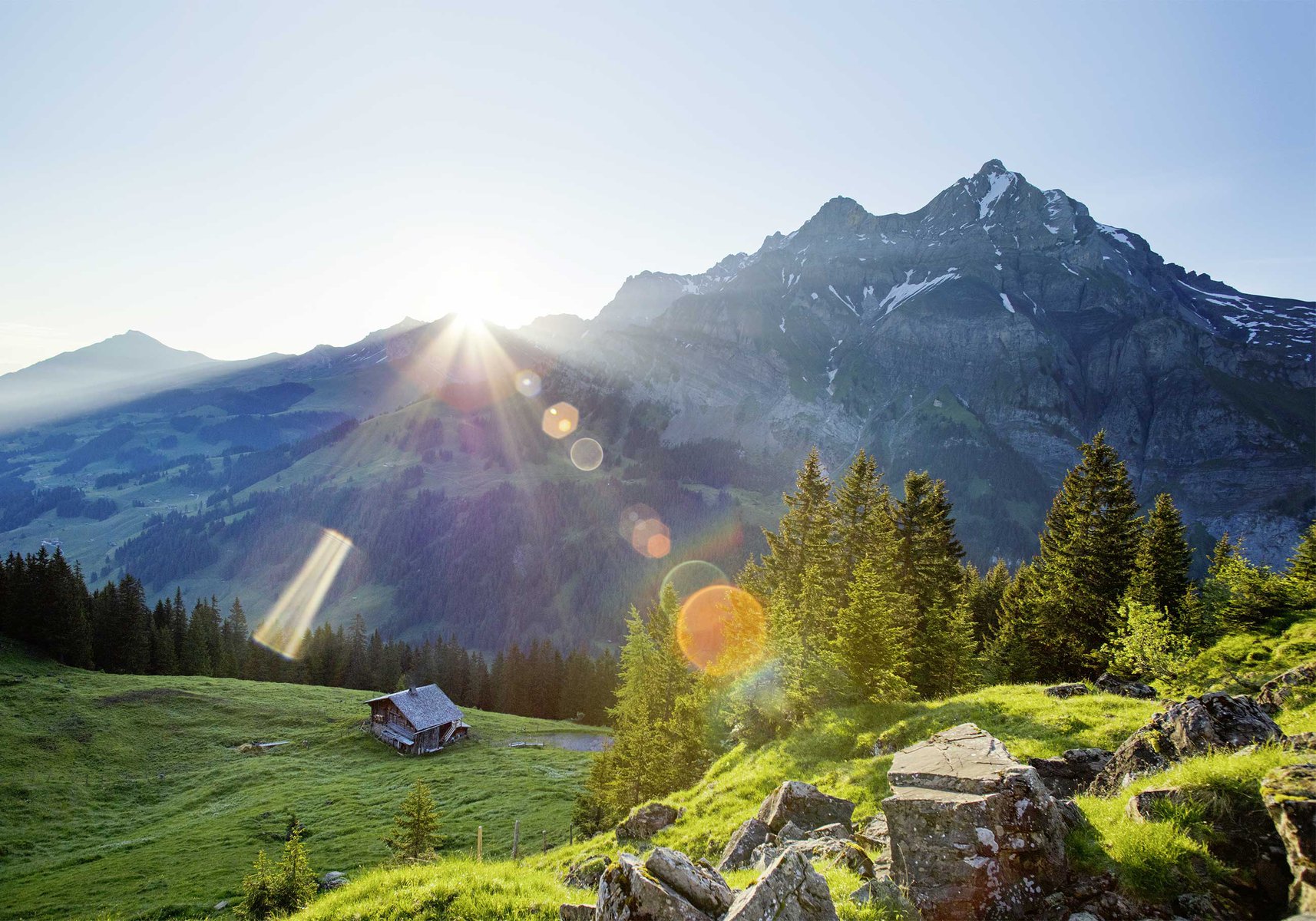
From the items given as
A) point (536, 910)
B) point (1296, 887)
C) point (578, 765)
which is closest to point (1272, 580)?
point (1296, 887)

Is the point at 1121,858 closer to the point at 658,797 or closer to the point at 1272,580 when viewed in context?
the point at 658,797

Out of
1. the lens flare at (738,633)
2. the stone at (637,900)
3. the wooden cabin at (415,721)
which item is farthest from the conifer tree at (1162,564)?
the wooden cabin at (415,721)

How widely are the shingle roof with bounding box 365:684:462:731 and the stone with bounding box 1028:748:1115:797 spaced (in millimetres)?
67924

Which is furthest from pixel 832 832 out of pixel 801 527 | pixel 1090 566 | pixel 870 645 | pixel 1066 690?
pixel 1090 566

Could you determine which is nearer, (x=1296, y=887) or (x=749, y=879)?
(x=1296, y=887)

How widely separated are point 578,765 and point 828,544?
145 feet

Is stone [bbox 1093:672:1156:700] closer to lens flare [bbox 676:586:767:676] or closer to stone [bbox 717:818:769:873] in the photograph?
lens flare [bbox 676:586:767:676]

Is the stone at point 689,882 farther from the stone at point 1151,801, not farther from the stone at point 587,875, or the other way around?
the stone at point 587,875

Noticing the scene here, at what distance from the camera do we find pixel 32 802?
4241 cm

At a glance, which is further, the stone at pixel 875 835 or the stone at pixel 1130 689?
the stone at pixel 1130 689

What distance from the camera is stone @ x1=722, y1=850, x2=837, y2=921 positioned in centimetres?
739

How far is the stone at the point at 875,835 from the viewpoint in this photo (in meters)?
11.7

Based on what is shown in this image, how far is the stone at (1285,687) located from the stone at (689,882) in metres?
15.8

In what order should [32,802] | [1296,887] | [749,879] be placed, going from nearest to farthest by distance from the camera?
[1296,887]
[749,879]
[32,802]
